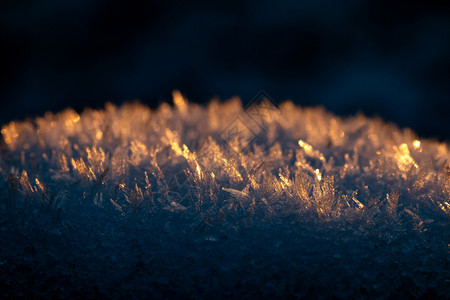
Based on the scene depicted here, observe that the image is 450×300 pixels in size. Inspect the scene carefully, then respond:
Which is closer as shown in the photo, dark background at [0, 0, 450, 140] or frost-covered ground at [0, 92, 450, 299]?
frost-covered ground at [0, 92, 450, 299]

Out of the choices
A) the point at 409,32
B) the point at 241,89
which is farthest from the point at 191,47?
the point at 409,32

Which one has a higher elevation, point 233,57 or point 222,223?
point 233,57

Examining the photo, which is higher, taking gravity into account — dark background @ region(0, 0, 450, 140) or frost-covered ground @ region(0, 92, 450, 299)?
dark background @ region(0, 0, 450, 140)

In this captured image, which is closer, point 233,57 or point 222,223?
point 222,223

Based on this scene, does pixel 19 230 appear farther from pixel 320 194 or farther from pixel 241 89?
pixel 241 89
